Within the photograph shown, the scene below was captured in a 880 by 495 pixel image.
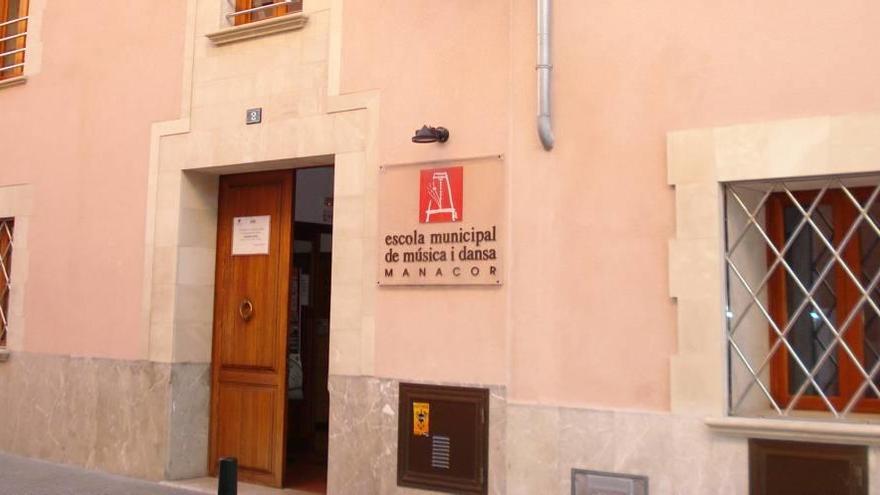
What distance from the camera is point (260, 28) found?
8000mm

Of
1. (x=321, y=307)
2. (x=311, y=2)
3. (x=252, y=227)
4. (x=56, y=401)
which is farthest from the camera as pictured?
(x=321, y=307)

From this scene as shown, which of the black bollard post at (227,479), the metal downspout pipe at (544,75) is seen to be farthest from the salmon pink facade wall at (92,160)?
the black bollard post at (227,479)

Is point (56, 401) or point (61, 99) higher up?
point (61, 99)

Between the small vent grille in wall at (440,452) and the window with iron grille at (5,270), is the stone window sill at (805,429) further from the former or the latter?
A: the window with iron grille at (5,270)

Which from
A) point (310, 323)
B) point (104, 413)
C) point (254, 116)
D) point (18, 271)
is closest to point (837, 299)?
point (254, 116)

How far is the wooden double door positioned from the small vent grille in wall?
1.84 m

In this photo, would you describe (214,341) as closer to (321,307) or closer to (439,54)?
(321,307)

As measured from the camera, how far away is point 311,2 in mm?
7785

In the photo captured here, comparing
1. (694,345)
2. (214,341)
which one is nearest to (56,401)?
(214,341)

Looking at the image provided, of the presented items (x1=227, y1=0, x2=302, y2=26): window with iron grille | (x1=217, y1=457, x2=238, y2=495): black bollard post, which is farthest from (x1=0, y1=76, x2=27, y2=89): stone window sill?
(x1=217, y1=457, x2=238, y2=495): black bollard post

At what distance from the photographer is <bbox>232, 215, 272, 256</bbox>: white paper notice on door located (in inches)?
329

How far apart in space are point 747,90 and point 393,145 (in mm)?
2682

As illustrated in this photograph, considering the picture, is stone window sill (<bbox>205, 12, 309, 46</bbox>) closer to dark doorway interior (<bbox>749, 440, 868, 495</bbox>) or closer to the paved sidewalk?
the paved sidewalk

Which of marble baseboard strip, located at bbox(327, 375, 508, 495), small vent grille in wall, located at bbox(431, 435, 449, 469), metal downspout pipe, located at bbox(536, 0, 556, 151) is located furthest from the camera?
marble baseboard strip, located at bbox(327, 375, 508, 495)
